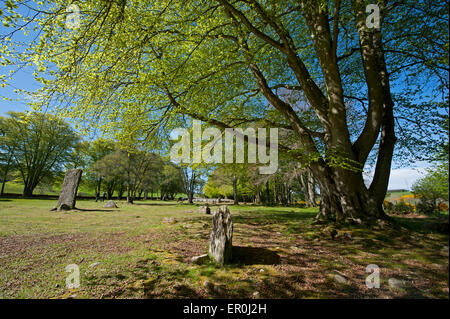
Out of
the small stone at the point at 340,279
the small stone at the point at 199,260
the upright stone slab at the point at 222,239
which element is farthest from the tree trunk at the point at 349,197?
the small stone at the point at 199,260

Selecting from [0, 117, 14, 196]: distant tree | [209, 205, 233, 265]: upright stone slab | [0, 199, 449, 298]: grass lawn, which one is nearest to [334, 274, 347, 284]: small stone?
[0, 199, 449, 298]: grass lawn

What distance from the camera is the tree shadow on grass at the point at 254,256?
3.78m

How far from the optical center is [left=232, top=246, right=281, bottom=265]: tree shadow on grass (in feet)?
12.4

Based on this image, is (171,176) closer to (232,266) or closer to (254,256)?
(254,256)

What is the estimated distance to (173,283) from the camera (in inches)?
118

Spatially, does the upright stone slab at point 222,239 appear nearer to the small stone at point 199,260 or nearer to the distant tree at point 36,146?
the small stone at point 199,260

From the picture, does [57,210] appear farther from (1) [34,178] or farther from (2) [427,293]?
(1) [34,178]

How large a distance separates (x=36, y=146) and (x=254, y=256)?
39.5 m

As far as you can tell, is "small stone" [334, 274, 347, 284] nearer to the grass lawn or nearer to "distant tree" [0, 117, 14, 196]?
the grass lawn

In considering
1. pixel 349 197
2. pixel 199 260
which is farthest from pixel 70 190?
pixel 349 197

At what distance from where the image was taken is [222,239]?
383cm

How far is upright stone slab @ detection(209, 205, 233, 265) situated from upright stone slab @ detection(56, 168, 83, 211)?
14.4 meters

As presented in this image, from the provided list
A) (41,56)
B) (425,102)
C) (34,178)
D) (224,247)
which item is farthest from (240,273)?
(34,178)
